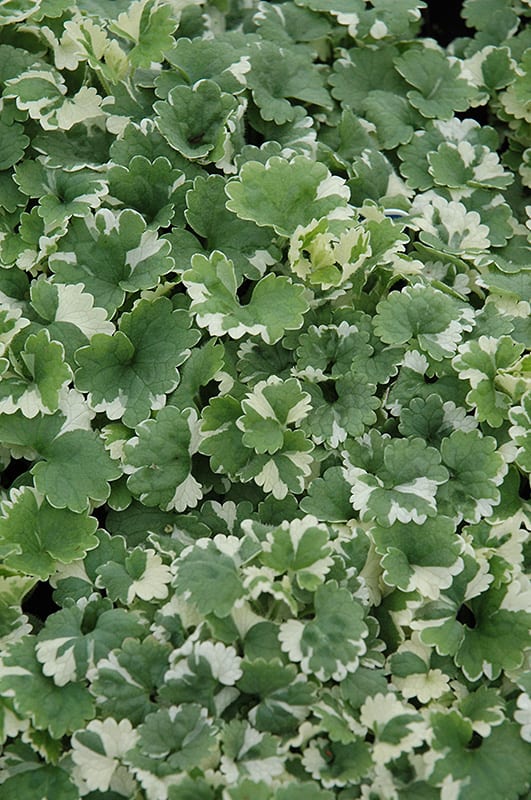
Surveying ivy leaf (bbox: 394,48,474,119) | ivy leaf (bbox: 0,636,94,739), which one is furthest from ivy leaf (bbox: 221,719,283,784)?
ivy leaf (bbox: 394,48,474,119)

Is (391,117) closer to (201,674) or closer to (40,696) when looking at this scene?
(201,674)

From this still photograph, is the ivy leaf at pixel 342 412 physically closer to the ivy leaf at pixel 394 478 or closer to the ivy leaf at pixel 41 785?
the ivy leaf at pixel 394 478

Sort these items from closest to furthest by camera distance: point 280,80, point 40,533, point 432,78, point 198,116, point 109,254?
point 40,533, point 109,254, point 198,116, point 280,80, point 432,78

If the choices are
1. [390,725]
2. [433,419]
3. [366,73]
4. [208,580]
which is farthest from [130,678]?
[366,73]

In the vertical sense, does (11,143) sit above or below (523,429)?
above

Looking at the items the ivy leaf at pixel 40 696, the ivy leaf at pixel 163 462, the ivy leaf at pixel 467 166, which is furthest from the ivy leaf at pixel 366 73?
the ivy leaf at pixel 40 696

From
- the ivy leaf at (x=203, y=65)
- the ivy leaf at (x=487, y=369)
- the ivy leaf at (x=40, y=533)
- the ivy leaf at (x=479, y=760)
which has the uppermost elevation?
the ivy leaf at (x=203, y=65)
